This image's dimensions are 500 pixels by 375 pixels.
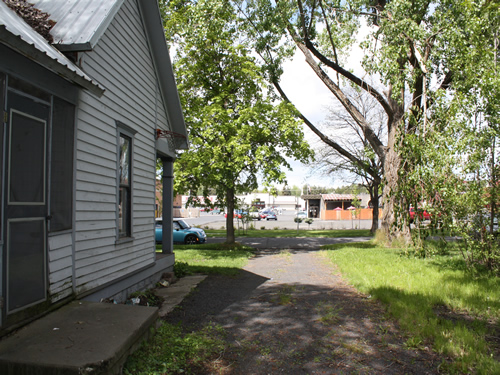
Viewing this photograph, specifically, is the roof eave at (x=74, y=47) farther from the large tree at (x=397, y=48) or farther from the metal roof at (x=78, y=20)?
the large tree at (x=397, y=48)

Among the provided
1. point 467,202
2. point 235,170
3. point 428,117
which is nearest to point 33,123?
point 467,202

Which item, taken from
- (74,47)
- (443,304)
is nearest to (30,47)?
(74,47)

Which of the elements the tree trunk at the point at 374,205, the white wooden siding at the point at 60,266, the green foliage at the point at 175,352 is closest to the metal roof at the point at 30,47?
the white wooden siding at the point at 60,266

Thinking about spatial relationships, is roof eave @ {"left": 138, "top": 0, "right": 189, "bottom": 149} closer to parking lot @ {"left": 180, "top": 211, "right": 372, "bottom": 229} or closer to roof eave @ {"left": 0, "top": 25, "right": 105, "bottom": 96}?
roof eave @ {"left": 0, "top": 25, "right": 105, "bottom": 96}

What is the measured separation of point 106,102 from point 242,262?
7.82 m

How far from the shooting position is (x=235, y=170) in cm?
1405

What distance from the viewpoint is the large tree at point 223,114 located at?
1401 centimetres

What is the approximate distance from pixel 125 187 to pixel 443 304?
590 centimetres

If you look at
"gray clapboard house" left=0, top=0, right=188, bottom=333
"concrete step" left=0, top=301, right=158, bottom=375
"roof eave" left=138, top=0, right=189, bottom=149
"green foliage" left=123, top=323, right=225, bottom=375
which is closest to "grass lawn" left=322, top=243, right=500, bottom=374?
"green foliage" left=123, top=323, right=225, bottom=375

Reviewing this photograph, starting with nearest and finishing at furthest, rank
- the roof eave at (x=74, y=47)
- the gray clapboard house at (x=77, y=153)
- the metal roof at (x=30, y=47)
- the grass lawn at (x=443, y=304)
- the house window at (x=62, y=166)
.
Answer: the metal roof at (x=30, y=47)
the gray clapboard house at (x=77, y=153)
the grass lawn at (x=443, y=304)
the house window at (x=62, y=166)
the roof eave at (x=74, y=47)

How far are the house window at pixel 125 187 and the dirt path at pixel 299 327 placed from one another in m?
1.76

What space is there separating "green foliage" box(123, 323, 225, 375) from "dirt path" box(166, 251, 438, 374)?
21 cm

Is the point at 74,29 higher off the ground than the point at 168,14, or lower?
lower

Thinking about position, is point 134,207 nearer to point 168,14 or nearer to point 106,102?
point 106,102
